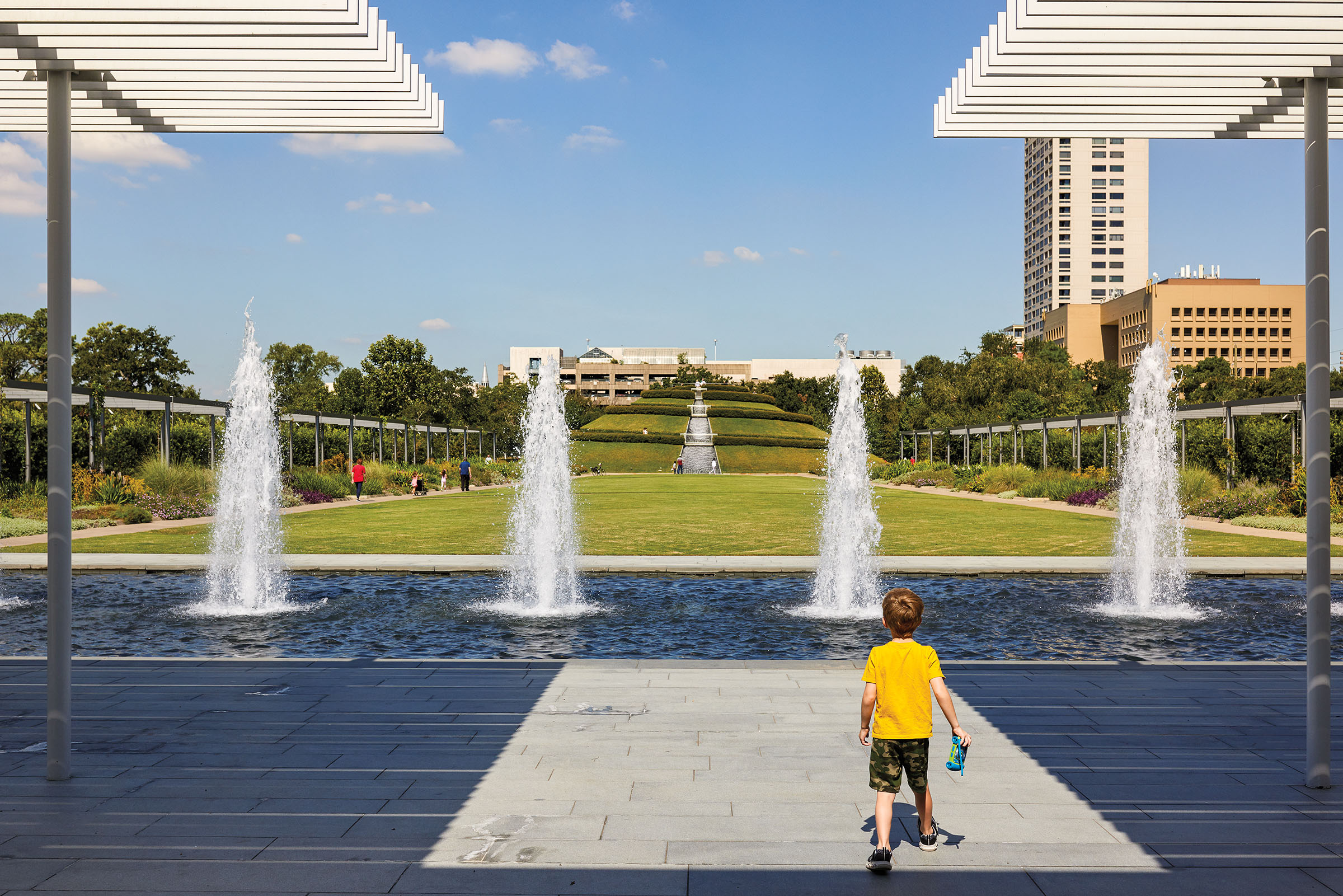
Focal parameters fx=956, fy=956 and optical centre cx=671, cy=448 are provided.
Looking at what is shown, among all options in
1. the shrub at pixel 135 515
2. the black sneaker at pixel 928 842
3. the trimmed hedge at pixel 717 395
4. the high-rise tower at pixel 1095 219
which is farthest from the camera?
the high-rise tower at pixel 1095 219

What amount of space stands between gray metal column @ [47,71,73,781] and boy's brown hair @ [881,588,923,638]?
244 cm

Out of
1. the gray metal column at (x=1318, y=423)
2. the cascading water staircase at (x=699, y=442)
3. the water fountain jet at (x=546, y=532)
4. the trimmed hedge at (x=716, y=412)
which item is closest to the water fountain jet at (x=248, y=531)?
the water fountain jet at (x=546, y=532)

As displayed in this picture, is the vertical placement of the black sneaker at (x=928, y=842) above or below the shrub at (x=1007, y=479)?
below

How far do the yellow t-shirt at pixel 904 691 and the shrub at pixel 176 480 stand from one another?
24914mm

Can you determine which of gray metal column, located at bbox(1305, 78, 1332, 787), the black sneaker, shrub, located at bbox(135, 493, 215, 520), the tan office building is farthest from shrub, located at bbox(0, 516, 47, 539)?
the tan office building

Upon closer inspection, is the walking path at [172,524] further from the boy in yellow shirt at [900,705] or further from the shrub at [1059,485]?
the shrub at [1059,485]

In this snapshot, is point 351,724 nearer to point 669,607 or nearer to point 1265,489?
point 669,607

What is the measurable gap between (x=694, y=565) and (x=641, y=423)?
76233 millimetres

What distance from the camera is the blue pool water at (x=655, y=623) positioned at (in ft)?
30.6

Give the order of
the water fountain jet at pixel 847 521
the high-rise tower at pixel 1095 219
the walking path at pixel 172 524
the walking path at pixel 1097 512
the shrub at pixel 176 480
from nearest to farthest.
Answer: the water fountain jet at pixel 847 521 < the walking path at pixel 172 524 < the walking path at pixel 1097 512 < the shrub at pixel 176 480 < the high-rise tower at pixel 1095 219

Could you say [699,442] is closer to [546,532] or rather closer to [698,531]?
[698,531]

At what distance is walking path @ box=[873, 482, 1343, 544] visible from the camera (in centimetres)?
2011

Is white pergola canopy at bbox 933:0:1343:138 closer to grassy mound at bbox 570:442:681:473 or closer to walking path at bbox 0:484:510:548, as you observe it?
walking path at bbox 0:484:510:548

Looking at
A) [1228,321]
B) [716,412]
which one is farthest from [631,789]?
[1228,321]
